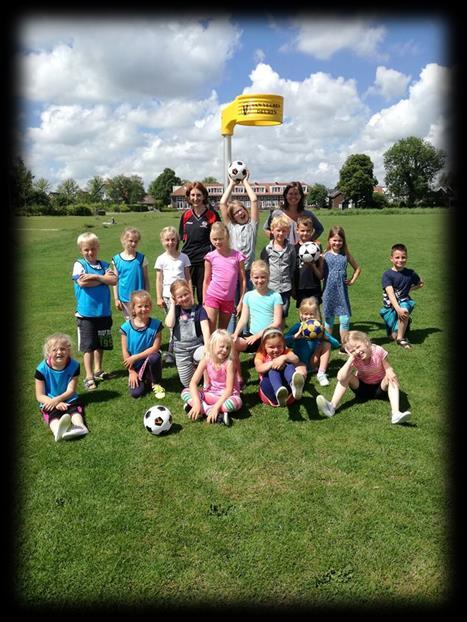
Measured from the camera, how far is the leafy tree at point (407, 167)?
8521 cm

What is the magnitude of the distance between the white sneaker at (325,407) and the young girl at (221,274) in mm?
1805

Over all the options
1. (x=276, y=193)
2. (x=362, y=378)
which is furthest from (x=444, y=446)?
(x=276, y=193)

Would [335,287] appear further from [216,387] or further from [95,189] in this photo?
[95,189]

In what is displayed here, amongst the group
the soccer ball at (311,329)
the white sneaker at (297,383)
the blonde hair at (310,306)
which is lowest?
the white sneaker at (297,383)

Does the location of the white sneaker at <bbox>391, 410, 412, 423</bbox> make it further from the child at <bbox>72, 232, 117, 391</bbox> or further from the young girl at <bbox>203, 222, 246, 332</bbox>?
the child at <bbox>72, 232, 117, 391</bbox>

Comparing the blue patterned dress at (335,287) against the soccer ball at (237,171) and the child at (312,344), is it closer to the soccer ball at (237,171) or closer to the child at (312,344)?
the child at (312,344)

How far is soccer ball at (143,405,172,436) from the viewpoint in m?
4.78

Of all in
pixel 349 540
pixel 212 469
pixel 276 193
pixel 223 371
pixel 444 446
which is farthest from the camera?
pixel 276 193

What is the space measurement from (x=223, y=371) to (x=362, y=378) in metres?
1.73

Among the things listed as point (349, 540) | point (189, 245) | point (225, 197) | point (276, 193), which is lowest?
point (349, 540)

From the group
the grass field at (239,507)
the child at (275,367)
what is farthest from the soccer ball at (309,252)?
the grass field at (239,507)

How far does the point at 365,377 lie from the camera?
5.42 meters

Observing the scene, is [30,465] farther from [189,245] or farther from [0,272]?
[0,272]

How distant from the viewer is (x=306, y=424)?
4977 mm
